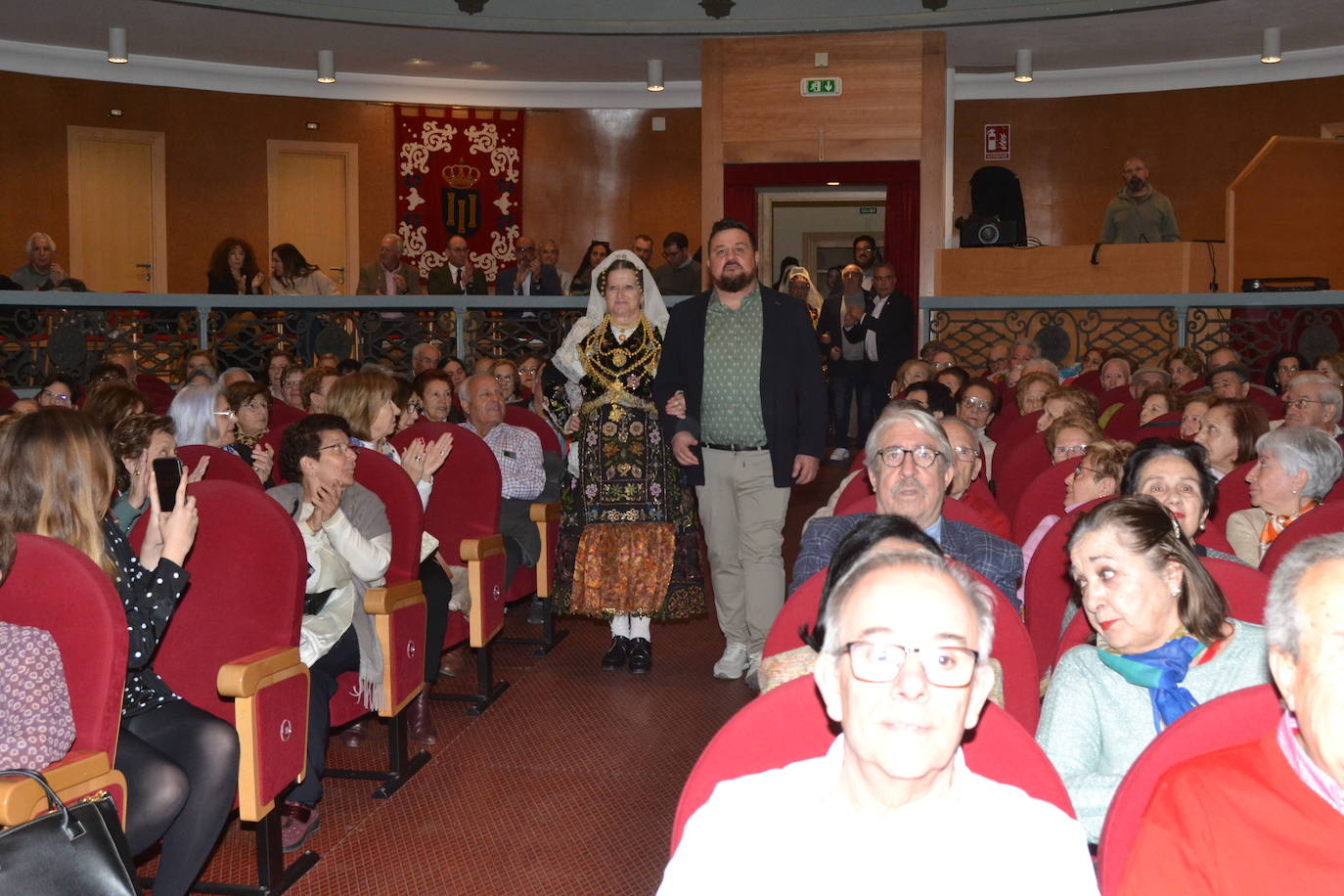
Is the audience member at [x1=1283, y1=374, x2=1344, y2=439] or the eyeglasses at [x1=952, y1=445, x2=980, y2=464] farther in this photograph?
the audience member at [x1=1283, y1=374, x2=1344, y2=439]

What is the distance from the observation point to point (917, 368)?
592 centimetres

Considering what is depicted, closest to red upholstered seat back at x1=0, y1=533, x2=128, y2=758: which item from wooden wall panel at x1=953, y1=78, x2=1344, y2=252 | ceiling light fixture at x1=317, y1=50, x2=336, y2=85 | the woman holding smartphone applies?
the woman holding smartphone

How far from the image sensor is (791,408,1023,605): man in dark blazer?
110 inches

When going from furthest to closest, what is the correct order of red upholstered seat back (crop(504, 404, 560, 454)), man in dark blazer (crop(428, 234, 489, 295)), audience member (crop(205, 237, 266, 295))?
man in dark blazer (crop(428, 234, 489, 295))
audience member (crop(205, 237, 266, 295))
red upholstered seat back (crop(504, 404, 560, 454))

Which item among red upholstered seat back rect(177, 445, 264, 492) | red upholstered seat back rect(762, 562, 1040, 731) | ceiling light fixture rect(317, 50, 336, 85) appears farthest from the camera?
ceiling light fixture rect(317, 50, 336, 85)

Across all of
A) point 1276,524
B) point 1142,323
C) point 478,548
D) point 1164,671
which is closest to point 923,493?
point 1164,671

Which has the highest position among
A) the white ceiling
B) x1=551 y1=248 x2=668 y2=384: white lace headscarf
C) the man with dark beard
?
the white ceiling

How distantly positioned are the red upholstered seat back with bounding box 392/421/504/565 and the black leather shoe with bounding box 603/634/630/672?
28.2 inches

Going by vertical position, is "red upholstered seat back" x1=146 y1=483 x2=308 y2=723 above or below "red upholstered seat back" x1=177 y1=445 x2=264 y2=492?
below

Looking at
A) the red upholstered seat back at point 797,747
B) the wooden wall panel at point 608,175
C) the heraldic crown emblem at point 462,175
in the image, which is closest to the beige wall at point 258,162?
the wooden wall panel at point 608,175

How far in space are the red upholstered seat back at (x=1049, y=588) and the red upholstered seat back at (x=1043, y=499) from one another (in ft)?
2.01

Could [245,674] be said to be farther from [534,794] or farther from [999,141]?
[999,141]

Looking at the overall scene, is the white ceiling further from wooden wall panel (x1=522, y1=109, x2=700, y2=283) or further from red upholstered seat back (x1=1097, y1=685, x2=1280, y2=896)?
red upholstered seat back (x1=1097, y1=685, x2=1280, y2=896)

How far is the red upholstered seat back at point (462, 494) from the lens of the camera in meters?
4.35
